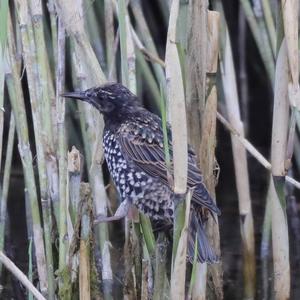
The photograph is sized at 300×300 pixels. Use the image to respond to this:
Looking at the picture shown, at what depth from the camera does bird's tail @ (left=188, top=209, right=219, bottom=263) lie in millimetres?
3854

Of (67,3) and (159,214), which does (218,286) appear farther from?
(67,3)

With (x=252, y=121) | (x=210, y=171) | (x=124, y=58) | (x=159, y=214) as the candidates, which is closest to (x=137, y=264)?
(x=159, y=214)

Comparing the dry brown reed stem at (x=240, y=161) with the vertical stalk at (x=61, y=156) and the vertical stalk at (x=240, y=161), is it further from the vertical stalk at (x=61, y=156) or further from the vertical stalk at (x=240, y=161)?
the vertical stalk at (x=61, y=156)

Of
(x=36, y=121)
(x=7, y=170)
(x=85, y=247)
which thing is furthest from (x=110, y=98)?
(x=85, y=247)

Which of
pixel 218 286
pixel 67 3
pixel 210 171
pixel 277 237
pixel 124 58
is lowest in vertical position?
pixel 218 286

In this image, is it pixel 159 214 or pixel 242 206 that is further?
pixel 242 206

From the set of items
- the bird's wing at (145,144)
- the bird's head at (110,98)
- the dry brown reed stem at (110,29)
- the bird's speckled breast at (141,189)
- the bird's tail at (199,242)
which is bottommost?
the bird's tail at (199,242)

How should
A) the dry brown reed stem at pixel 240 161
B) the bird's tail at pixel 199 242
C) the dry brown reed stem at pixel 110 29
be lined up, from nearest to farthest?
the bird's tail at pixel 199 242 < the dry brown reed stem at pixel 110 29 < the dry brown reed stem at pixel 240 161

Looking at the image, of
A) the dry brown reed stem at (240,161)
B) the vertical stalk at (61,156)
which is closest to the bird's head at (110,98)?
the vertical stalk at (61,156)

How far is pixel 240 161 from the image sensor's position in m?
4.70

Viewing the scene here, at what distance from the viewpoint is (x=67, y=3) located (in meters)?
3.88

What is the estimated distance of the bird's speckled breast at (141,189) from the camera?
13.5ft

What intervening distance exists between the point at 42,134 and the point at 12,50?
0.37 meters

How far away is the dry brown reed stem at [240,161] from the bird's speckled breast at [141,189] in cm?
63
